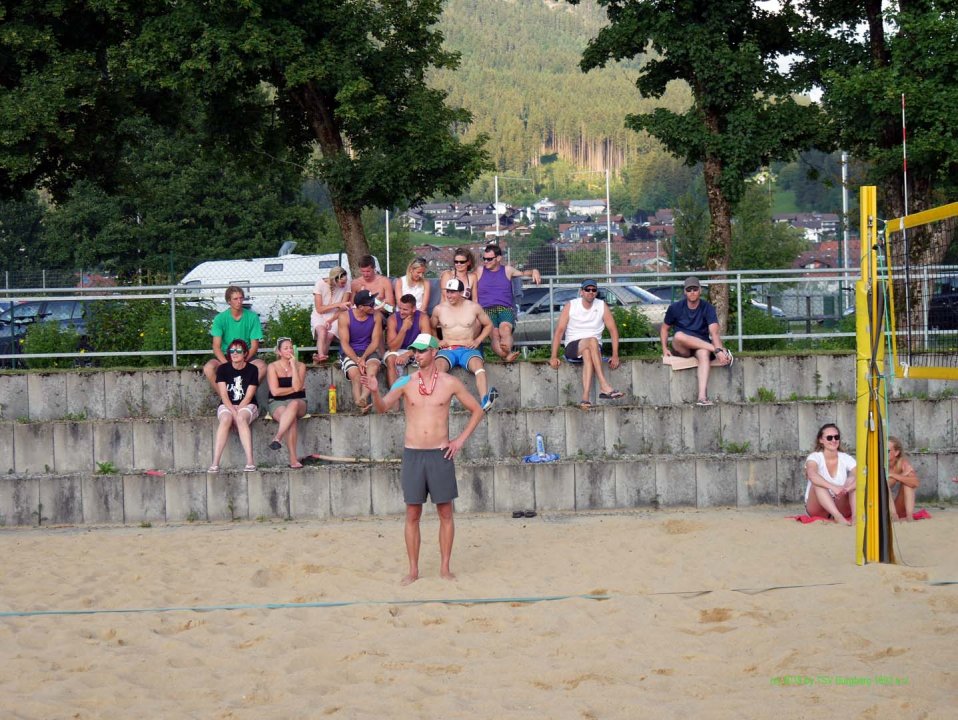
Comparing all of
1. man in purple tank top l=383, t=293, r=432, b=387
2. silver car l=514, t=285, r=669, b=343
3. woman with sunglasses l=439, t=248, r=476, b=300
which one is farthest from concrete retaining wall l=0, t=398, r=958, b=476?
silver car l=514, t=285, r=669, b=343

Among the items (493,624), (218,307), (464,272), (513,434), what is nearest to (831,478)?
(513,434)

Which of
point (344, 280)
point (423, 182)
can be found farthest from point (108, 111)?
point (344, 280)

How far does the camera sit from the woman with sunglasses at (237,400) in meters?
13.1

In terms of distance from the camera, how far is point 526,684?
288 inches

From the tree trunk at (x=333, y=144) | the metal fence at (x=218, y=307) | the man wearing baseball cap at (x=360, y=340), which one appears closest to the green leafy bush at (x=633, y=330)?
the metal fence at (x=218, y=307)

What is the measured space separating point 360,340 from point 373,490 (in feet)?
6.07

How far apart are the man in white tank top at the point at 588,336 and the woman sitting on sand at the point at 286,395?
9.66 feet

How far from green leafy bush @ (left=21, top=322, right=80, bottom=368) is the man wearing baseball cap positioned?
4.11m

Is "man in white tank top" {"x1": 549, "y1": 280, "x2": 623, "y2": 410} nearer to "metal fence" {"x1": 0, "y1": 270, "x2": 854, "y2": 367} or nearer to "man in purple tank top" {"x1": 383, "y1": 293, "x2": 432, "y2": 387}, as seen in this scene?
"metal fence" {"x1": 0, "y1": 270, "x2": 854, "y2": 367}

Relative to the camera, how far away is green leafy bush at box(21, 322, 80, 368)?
1559cm

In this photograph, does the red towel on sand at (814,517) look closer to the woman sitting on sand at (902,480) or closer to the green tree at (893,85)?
the woman sitting on sand at (902,480)

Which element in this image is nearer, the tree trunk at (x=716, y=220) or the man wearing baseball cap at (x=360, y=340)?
the man wearing baseball cap at (x=360, y=340)

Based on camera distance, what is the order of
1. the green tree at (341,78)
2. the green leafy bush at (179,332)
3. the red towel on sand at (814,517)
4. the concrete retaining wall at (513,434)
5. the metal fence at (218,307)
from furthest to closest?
1. the green tree at (341,78)
2. the green leafy bush at (179,332)
3. the metal fence at (218,307)
4. the concrete retaining wall at (513,434)
5. the red towel on sand at (814,517)

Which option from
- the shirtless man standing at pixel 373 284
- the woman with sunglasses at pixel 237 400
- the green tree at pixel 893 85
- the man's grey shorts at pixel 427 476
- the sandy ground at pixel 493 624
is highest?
the green tree at pixel 893 85
